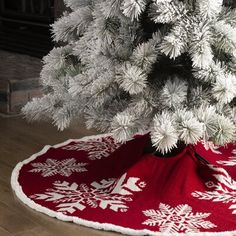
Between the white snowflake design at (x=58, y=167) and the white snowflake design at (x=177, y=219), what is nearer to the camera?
the white snowflake design at (x=177, y=219)

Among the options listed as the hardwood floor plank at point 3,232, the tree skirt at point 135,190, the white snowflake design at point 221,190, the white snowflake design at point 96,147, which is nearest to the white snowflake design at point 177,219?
the tree skirt at point 135,190

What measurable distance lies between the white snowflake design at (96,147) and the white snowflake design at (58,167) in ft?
0.35

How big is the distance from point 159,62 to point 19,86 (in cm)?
140

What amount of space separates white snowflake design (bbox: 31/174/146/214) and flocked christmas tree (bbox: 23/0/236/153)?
206 millimetres

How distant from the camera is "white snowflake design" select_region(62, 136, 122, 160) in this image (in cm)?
234

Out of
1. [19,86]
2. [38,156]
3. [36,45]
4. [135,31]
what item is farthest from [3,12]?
[135,31]

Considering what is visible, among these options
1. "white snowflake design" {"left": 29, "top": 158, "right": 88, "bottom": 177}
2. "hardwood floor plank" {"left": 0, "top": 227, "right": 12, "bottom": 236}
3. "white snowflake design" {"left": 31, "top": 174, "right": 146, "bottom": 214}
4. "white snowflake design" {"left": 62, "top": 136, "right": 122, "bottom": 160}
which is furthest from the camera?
"white snowflake design" {"left": 62, "top": 136, "right": 122, "bottom": 160}

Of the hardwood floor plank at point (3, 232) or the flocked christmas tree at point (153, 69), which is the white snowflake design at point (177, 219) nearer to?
the flocked christmas tree at point (153, 69)

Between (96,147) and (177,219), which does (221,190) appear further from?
(96,147)

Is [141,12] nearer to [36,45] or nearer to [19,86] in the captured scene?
[19,86]

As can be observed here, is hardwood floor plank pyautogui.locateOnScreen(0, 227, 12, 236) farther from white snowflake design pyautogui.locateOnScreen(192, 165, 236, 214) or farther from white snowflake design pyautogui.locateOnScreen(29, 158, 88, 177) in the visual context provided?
white snowflake design pyautogui.locateOnScreen(192, 165, 236, 214)

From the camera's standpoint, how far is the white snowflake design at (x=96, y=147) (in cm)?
234

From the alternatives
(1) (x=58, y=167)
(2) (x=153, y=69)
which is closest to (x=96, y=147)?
(1) (x=58, y=167)


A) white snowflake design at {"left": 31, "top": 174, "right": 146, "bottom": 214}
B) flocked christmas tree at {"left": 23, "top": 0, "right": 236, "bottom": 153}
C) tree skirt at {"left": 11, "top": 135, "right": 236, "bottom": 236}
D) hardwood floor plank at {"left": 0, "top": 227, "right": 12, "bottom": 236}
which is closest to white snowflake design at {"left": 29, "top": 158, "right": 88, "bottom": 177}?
tree skirt at {"left": 11, "top": 135, "right": 236, "bottom": 236}
